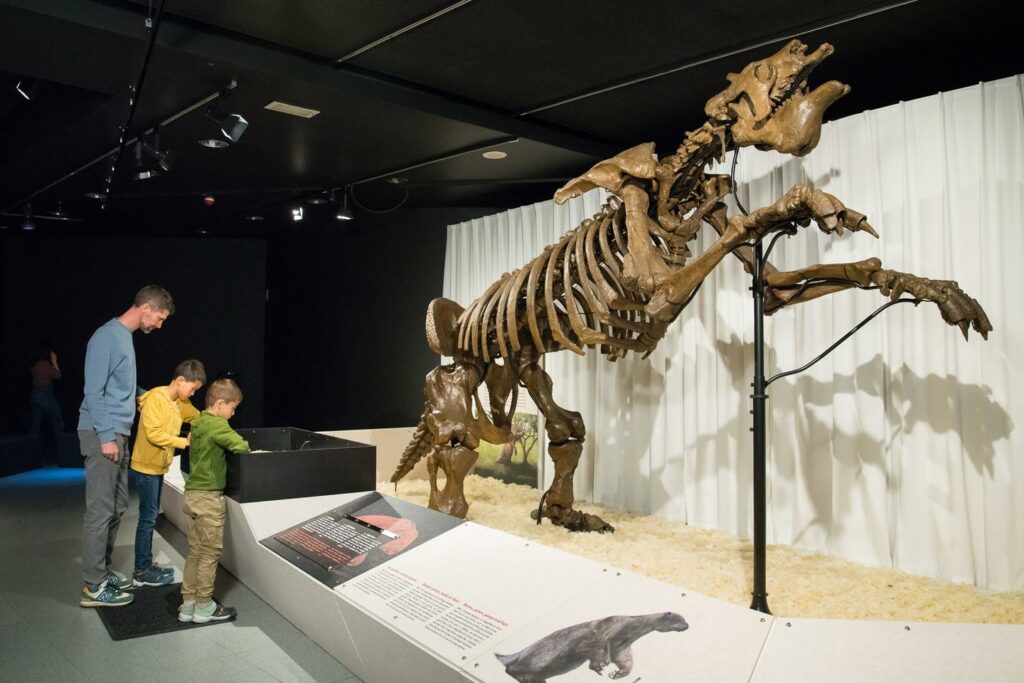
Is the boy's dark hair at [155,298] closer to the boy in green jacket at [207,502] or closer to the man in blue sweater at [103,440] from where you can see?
the man in blue sweater at [103,440]

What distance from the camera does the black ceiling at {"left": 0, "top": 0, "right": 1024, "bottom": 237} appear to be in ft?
11.8

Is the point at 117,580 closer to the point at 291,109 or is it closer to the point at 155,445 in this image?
the point at 155,445

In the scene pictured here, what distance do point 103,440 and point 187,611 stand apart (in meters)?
1.03

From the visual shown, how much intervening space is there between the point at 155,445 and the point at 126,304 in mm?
6864

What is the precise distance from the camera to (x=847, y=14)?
139 inches

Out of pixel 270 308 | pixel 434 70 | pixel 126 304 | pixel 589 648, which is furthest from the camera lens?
pixel 270 308

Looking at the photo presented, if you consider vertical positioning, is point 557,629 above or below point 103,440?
below

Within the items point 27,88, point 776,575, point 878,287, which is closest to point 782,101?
point 878,287

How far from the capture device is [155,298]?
4.00 metres

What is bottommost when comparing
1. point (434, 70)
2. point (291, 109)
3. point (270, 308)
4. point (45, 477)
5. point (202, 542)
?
point (45, 477)

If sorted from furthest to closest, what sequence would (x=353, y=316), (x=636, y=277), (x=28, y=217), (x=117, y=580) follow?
(x=353, y=316)
(x=28, y=217)
(x=117, y=580)
(x=636, y=277)

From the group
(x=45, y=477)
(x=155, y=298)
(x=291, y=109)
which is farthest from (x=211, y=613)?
(x=45, y=477)

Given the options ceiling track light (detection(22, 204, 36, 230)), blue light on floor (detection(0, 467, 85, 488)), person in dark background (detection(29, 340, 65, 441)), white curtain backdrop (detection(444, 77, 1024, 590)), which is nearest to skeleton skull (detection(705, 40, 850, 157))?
white curtain backdrop (detection(444, 77, 1024, 590))

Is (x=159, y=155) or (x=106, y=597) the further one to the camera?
(x=159, y=155)
